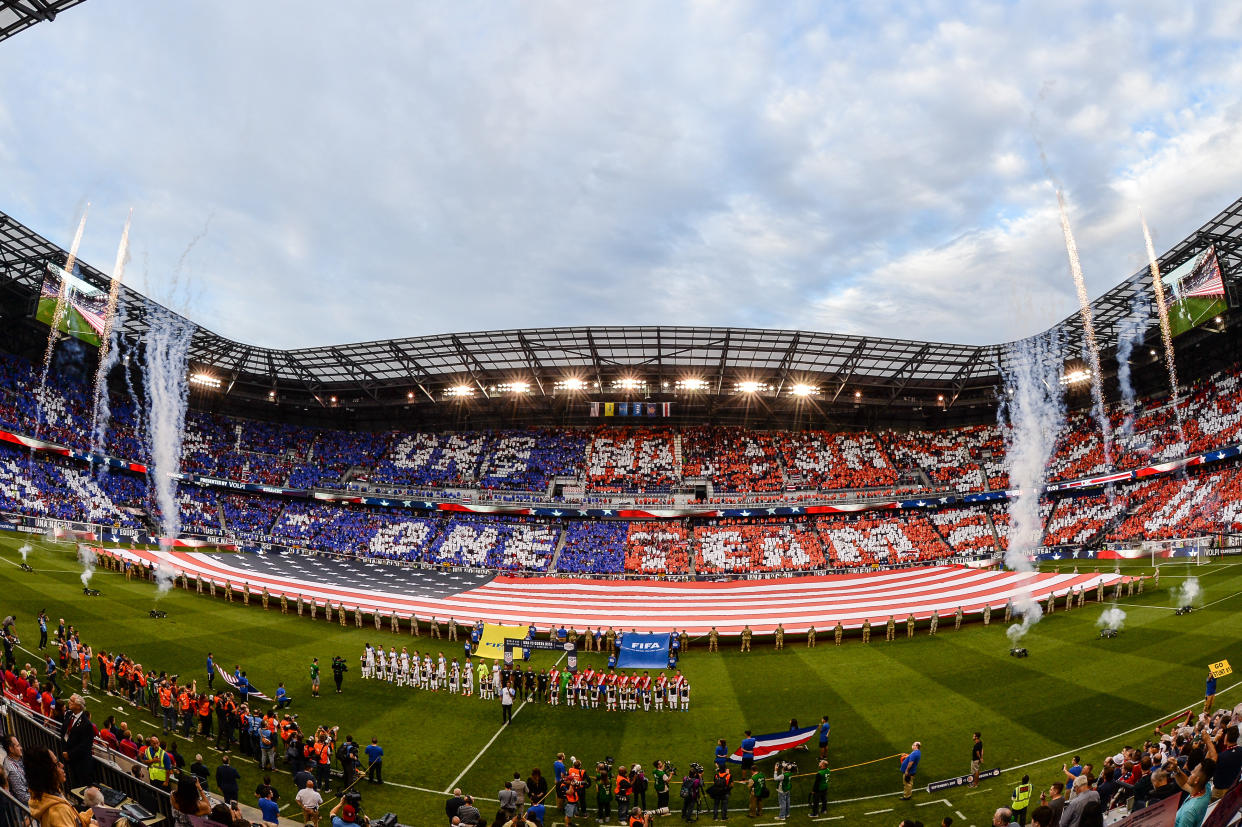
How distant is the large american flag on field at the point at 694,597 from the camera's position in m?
31.8

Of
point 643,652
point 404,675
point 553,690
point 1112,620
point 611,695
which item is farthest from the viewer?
point 1112,620

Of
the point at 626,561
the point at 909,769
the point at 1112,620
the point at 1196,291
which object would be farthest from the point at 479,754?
the point at 1196,291

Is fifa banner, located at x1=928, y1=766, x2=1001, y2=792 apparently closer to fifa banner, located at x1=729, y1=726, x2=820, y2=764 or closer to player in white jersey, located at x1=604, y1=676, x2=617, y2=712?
fifa banner, located at x1=729, y1=726, x2=820, y2=764

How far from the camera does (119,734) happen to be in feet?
43.8

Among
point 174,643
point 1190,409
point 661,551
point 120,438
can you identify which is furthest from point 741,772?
point 120,438

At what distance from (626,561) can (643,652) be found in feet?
81.7

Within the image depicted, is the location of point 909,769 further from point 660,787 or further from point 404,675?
point 404,675

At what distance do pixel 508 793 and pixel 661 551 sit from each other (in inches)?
1555

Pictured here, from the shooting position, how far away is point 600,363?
5372cm

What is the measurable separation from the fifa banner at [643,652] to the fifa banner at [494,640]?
3.96 meters

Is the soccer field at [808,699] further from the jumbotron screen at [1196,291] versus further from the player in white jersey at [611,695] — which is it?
the jumbotron screen at [1196,291]

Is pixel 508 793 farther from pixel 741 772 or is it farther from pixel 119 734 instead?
pixel 119 734

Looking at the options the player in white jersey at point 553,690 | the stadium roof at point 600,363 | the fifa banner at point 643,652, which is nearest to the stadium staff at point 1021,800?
the player in white jersey at point 553,690

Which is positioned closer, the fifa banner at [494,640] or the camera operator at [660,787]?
the camera operator at [660,787]
